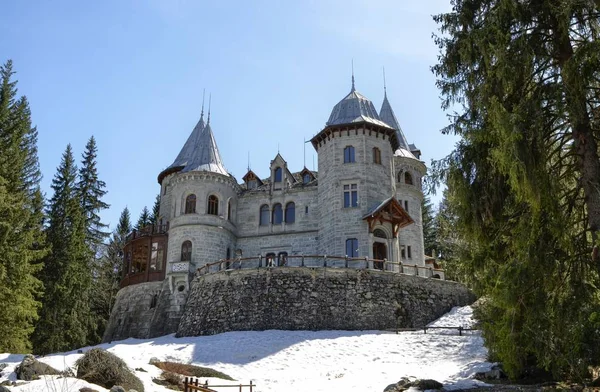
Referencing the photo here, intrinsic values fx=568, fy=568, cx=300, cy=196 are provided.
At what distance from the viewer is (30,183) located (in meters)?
34.2

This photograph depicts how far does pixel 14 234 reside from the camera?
26484 mm

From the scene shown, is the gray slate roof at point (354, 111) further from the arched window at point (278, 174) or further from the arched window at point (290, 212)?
the arched window at point (290, 212)

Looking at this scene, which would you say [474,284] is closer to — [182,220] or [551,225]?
[551,225]

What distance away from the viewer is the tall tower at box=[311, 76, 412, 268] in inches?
1323

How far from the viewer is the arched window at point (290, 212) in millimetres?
37688

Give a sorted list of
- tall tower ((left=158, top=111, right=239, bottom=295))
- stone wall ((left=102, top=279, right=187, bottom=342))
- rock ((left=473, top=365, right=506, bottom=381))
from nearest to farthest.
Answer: rock ((left=473, top=365, right=506, bottom=381))
stone wall ((left=102, top=279, right=187, bottom=342))
tall tower ((left=158, top=111, right=239, bottom=295))

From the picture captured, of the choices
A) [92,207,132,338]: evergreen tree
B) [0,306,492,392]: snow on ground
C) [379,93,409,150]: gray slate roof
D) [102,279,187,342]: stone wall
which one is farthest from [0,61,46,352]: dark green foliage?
[379,93,409,150]: gray slate roof

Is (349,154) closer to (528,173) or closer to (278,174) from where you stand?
(278,174)

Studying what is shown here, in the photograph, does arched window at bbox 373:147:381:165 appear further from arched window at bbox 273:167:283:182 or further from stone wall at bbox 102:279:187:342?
stone wall at bbox 102:279:187:342

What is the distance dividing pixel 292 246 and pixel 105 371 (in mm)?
22028

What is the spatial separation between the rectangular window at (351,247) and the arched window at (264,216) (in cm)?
687

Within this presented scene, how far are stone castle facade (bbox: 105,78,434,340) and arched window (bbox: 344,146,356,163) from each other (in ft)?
0.21

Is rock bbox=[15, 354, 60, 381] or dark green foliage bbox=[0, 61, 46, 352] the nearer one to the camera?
rock bbox=[15, 354, 60, 381]

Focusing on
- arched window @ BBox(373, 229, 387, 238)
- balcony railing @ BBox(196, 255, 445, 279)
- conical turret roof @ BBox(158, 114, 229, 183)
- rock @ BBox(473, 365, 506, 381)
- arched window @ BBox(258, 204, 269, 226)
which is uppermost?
conical turret roof @ BBox(158, 114, 229, 183)
